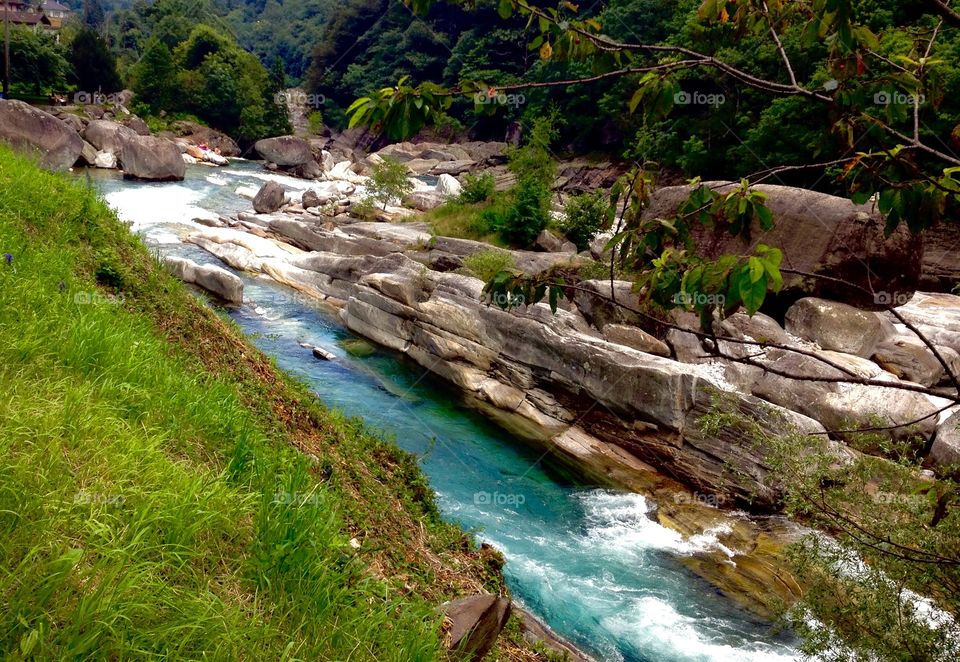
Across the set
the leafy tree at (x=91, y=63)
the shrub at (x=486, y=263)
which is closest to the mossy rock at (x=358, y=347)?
the shrub at (x=486, y=263)

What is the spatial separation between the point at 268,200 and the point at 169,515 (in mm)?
28112

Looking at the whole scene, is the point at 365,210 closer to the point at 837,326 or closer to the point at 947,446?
the point at 837,326

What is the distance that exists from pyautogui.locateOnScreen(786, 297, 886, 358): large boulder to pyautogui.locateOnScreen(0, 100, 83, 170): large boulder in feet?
68.2

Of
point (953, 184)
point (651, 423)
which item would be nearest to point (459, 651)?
point (953, 184)

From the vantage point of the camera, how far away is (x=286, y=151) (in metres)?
47.9

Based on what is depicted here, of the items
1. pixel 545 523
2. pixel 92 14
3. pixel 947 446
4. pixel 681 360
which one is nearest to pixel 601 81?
pixel 681 360

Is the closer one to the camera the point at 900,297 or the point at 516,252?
the point at 900,297

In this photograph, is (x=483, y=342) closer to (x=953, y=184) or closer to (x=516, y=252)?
(x=516, y=252)

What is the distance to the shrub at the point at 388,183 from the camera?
29.7m

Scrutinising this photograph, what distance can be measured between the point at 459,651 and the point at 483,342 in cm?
1213

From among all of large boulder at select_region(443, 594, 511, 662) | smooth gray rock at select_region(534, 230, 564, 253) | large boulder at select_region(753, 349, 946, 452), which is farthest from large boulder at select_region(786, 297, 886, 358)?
large boulder at select_region(443, 594, 511, 662)

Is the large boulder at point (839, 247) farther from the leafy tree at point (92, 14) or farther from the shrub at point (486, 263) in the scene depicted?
the leafy tree at point (92, 14)

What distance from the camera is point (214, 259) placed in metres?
22.1

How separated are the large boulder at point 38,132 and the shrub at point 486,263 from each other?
12.5 metres
